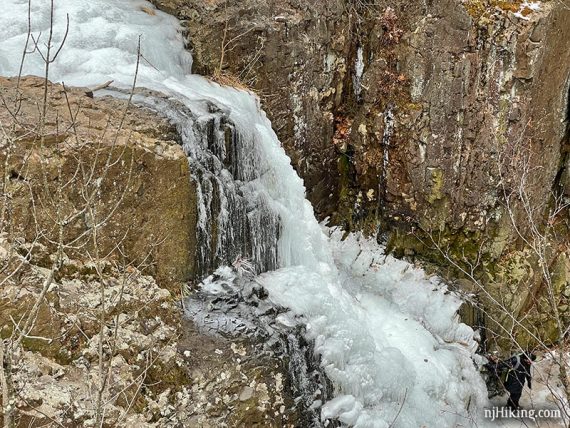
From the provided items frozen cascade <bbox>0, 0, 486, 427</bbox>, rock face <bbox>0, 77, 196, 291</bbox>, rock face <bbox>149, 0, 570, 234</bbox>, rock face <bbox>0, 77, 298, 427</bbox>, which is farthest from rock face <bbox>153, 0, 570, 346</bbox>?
rock face <bbox>0, 77, 298, 427</bbox>

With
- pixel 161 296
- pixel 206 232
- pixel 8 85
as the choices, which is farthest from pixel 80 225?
pixel 8 85

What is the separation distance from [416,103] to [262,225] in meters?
3.08

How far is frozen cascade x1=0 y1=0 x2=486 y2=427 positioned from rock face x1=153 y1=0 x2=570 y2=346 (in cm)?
75

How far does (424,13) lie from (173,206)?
Answer: 4.38 m

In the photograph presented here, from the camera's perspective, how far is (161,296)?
4246mm

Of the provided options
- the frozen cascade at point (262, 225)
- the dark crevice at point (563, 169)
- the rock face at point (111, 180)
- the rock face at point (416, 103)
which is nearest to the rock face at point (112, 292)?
the rock face at point (111, 180)

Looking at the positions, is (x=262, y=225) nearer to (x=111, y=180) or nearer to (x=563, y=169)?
(x=111, y=180)

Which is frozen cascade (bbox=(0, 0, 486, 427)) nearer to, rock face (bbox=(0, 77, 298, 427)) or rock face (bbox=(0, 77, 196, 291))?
rock face (bbox=(0, 77, 196, 291))

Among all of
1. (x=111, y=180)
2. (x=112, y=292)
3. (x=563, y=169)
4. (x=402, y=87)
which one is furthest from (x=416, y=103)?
(x=112, y=292)

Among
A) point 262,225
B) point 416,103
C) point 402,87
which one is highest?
point 402,87

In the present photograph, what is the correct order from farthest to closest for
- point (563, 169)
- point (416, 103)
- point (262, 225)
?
1. point (563, 169)
2. point (416, 103)
3. point (262, 225)

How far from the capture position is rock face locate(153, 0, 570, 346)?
6.76 m

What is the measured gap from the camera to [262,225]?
5469 millimetres

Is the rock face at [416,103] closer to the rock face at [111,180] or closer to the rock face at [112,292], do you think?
the rock face at [111,180]
